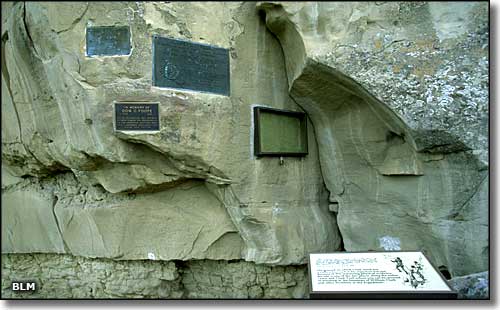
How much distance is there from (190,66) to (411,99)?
1.92 meters

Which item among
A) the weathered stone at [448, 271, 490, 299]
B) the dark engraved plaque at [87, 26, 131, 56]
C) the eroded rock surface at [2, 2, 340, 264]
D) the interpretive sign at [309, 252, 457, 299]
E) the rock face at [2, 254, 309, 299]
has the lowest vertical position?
the rock face at [2, 254, 309, 299]

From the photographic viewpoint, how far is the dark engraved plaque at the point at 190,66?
3723mm

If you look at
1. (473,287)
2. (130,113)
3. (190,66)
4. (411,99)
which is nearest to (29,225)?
(130,113)

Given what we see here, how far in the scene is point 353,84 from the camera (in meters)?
3.85

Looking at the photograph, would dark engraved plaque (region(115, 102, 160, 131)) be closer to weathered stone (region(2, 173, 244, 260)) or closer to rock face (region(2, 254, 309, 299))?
weathered stone (region(2, 173, 244, 260))

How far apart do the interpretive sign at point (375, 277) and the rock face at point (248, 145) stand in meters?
0.74

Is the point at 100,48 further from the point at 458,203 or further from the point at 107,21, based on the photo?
the point at 458,203

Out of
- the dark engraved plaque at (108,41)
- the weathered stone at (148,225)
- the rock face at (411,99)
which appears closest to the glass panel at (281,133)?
the rock face at (411,99)

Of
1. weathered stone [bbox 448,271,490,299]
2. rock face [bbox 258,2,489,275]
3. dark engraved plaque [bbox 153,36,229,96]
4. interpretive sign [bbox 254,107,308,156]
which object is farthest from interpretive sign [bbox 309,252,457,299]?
dark engraved plaque [bbox 153,36,229,96]

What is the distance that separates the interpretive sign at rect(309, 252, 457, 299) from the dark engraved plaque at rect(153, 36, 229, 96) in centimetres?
174

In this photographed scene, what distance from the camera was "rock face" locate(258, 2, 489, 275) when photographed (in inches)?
142

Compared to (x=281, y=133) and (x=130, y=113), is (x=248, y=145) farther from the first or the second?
(x=130, y=113)

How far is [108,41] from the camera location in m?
3.71

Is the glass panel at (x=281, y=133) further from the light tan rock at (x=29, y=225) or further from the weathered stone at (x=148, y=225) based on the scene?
the light tan rock at (x=29, y=225)
